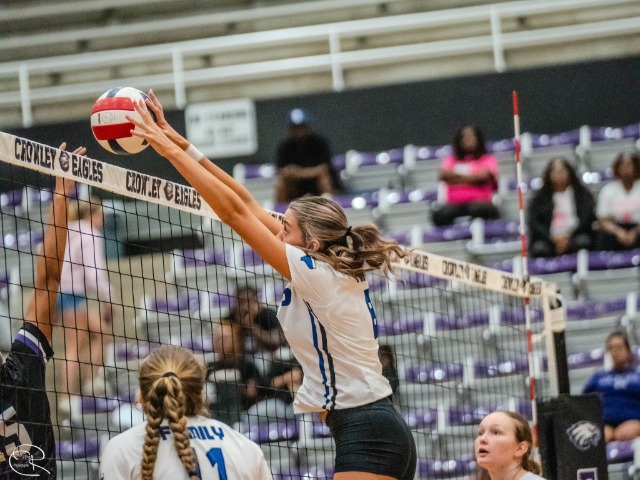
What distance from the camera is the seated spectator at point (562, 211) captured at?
464 inches

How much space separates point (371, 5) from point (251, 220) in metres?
12.2

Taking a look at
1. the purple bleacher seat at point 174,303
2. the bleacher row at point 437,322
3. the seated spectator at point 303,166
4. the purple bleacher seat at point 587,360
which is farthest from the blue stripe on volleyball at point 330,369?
the seated spectator at point 303,166

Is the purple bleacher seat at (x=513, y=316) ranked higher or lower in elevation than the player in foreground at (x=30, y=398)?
higher

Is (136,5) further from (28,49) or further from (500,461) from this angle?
(500,461)

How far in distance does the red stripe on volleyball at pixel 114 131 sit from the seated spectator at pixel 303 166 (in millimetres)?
7632

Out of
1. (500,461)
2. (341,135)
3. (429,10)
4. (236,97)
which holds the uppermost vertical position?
(429,10)

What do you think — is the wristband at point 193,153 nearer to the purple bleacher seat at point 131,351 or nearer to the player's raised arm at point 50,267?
the player's raised arm at point 50,267

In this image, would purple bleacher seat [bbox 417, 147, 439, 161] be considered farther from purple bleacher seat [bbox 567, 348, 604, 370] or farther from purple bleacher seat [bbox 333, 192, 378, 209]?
purple bleacher seat [bbox 567, 348, 604, 370]

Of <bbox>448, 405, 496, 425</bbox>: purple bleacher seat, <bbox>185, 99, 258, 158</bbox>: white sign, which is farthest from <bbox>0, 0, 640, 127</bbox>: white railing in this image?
<bbox>448, 405, 496, 425</bbox>: purple bleacher seat

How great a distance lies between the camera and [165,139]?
4.45 m

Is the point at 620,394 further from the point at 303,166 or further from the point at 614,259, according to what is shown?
the point at 303,166

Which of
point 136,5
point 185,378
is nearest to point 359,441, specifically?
point 185,378

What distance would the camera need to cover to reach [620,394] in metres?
9.45

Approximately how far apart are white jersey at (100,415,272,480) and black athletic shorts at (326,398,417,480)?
0.35 meters
